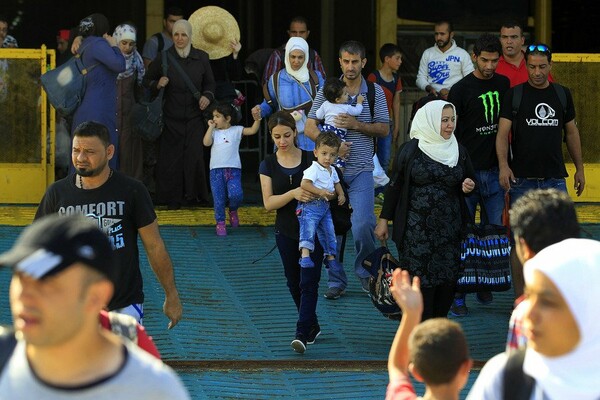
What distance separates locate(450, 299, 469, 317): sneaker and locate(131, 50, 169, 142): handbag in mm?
4109

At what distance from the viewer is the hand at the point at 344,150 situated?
10.0 meters

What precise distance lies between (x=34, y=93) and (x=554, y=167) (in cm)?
566

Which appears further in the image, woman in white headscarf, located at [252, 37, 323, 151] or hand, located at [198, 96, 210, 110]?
hand, located at [198, 96, 210, 110]

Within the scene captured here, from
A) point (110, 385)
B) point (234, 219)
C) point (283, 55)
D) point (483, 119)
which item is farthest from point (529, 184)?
point (110, 385)

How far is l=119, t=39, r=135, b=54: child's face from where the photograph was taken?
13.2 meters

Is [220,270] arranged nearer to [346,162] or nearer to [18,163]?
[346,162]

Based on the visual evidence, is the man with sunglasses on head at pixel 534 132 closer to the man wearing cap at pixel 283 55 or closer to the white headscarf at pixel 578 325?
the man wearing cap at pixel 283 55

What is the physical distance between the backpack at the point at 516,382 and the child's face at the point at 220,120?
28.4ft

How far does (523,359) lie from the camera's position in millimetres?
4070

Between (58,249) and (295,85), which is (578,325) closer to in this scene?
(58,249)

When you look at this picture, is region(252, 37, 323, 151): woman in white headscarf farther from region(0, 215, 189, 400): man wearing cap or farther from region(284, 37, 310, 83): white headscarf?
region(0, 215, 189, 400): man wearing cap

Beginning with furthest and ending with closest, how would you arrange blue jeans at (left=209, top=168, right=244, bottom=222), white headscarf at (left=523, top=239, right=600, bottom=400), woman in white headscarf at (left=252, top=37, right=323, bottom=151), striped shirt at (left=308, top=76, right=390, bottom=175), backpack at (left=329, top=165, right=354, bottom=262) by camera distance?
1. blue jeans at (left=209, top=168, right=244, bottom=222)
2. woman in white headscarf at (left=252, top=37, right=323, bottom=151)
3. striped shirt at (left=308, top=76, right=390, bottom=175)
4. backpack at (left=329, top=165, right=354, bottom=262)
5. white headscarf at (left=523, top=239, right=600, bottom=400)

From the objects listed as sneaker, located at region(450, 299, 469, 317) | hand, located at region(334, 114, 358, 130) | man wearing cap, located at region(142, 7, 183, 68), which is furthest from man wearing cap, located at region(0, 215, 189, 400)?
man wearing cap, located at region(142, 7, 183, 68)

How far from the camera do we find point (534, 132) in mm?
10188
